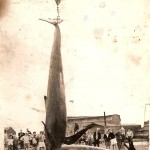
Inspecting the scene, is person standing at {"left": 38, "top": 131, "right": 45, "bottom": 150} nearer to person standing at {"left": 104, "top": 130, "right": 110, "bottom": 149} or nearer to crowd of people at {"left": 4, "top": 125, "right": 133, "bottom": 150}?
crowd of people at {"left": 4, "top": 125, "right": 133, "bottom": 150}

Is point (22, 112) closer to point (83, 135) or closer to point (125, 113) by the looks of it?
point (83, 135)

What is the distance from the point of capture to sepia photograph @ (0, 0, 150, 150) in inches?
71.4

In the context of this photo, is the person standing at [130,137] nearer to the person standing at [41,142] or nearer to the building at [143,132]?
the building at [143,132]

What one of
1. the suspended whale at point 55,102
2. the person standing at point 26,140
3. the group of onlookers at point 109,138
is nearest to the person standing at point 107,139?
the group of onlookers at point 109,138

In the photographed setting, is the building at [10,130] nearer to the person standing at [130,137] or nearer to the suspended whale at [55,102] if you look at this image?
the suspended whale at [55,102]

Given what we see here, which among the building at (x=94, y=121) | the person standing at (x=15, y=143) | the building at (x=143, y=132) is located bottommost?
the person standing at (x=15, y=143)

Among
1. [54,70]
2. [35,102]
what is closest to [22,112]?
[35,102]

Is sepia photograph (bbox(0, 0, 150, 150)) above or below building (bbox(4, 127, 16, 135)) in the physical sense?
above

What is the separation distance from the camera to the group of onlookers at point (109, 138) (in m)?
1.82

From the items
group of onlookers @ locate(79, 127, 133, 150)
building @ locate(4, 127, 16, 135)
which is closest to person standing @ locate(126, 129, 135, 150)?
group of onlookers @ locate(79, 127, 133, 150)

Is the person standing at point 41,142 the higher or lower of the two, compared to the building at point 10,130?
lower

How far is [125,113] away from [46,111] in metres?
0.27

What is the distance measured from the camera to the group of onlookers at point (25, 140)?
1812 millimetres

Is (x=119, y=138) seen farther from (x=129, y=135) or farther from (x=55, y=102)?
(x=55, y=102)
